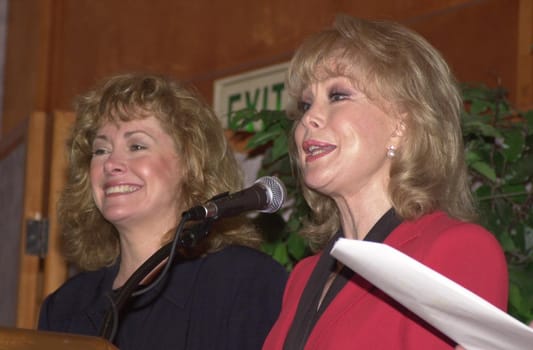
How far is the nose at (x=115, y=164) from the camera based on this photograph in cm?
292

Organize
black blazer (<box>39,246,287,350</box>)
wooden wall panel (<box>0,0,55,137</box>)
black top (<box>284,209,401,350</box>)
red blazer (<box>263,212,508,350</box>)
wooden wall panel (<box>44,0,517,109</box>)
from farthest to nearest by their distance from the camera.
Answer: wooden wall panel (<box>0,0,55,137</box>), wooden wall panel (<box>44,0,517,109</box>), black blazer (<box>39,246,287,350</box>), black top (<box>284,209,401,350</box>), red blazer (<box>263,212,508,350</box>)

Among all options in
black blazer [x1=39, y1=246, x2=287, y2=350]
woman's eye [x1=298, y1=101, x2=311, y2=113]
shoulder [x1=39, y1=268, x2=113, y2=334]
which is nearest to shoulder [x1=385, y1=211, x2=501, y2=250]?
woman's eye [x1=298, y1=101, x2=311, y2=113]

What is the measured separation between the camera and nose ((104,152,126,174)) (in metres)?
2.92

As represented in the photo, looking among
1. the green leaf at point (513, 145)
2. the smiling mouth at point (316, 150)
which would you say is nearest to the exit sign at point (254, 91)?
the green leaf at point (513, 145)

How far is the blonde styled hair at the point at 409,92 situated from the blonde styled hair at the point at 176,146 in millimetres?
601

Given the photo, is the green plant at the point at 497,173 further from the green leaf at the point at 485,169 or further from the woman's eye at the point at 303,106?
the woman's eye at the point at 303,106

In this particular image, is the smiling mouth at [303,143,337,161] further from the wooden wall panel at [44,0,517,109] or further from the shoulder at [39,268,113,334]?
the wooden wall panel at [44,0,517,109]

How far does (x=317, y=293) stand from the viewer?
2.34 metres

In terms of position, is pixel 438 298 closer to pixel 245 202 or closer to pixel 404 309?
pixel 404 309

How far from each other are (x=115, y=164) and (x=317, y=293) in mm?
827

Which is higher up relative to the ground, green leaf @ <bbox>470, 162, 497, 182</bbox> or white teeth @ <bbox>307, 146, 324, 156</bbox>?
white teeth @ <bbox>307, 146, 324, 156</bbox>

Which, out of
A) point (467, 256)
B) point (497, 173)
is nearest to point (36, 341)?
point (467, 256)

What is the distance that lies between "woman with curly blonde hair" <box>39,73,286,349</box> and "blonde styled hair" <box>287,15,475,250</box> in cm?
59

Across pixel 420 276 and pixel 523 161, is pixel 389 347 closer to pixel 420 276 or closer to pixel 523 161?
pixel 420 276
